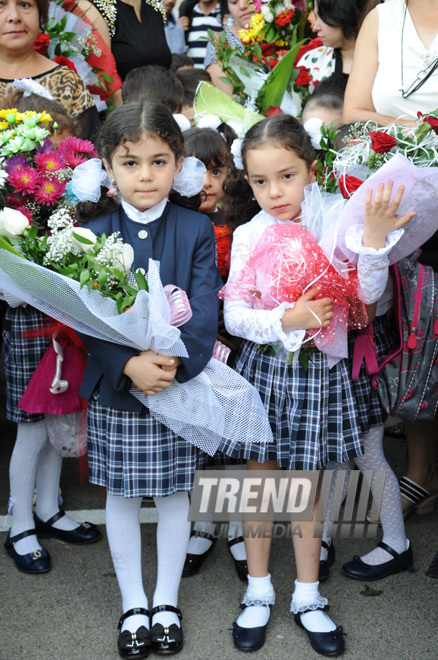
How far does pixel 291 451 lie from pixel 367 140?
1.07 metres

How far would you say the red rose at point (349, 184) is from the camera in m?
2.64

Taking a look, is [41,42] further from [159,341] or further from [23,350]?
[159,341]

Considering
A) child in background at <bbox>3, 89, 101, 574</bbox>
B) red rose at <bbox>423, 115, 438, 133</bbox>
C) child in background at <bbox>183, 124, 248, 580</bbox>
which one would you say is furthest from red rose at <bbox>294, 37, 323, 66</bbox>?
red rose at <bbox>423, 115, 438, 133</bbox>

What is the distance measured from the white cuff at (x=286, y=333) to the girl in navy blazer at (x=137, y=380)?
0.67 ft

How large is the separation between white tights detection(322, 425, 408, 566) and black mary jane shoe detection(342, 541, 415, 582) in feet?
0.05

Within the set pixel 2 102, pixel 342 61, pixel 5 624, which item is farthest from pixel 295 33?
pixel 5 624

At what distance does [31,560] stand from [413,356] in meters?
1.66

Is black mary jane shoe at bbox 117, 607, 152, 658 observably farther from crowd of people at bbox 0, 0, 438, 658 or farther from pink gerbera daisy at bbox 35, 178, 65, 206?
pink gerbera daisy at bbox 35, 178, 65, 206

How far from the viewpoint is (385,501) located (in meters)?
3.06

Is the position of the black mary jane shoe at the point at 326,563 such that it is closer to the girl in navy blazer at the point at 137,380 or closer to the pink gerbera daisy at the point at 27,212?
the girl in navy blazer at the point at 137,380

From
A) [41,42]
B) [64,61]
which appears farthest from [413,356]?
[41,42]

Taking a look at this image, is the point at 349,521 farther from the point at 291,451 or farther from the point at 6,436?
the point at 6,436

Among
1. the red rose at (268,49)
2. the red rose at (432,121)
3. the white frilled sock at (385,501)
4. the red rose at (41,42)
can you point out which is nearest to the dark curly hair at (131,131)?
the red rose at (432,121)

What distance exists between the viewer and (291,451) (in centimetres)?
279
